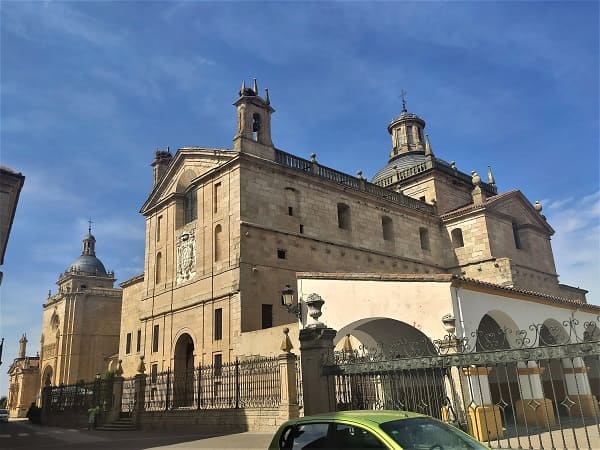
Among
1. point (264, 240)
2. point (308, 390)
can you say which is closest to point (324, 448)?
point (308, 390)

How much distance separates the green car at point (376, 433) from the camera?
17.4 feet

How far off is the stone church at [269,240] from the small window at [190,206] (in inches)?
2.3

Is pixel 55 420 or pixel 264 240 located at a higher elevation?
pixel 264 240

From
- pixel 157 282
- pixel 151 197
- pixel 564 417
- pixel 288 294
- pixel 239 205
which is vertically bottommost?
pixel 564 417

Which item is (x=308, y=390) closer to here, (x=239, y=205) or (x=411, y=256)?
(x=239, y=205)

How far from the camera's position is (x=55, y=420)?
27.1m

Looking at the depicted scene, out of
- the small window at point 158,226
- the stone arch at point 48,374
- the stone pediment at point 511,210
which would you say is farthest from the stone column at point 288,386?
the stone arch at point 48,374

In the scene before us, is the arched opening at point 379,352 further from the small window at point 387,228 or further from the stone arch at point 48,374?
the stone arch at point 48,374

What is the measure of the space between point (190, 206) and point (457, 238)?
16953 millimetres

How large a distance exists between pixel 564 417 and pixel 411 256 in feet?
42.6

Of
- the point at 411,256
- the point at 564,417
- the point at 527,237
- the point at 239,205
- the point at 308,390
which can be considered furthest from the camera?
the point at 527,237

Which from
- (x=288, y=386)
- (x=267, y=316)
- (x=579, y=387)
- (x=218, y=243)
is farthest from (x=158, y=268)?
(x=579, y=387)

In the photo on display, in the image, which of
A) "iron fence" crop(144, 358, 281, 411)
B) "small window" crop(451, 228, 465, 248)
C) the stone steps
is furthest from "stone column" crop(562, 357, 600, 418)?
the stone steps

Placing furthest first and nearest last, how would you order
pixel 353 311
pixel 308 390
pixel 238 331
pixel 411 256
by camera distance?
pixel 411 256 → pixel 238 331 → pixel 353 311 → pixel 308 390
